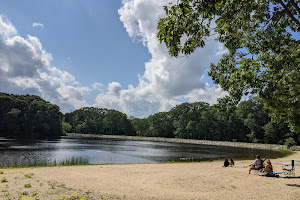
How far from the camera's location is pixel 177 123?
99.5 metres

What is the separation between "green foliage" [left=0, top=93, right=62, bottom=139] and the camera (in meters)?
86.5

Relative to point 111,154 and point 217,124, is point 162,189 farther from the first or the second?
point 217,124

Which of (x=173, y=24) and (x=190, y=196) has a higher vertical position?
(x=173, y=24)

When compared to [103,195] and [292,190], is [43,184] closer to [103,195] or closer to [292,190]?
[103,195]

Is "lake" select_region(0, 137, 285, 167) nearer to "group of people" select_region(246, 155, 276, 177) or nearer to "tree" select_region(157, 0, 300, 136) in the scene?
"group of people" select_region(246, 155, 276, 177)

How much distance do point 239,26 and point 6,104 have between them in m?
104

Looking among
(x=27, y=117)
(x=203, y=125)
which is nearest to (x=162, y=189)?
(x=203, y=125)

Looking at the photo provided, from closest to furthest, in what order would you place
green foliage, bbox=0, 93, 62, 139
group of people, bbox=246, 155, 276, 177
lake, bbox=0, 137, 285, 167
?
group of people, bbox=246, 155, 276, 177 → lake, bbox=0, 137, 285, 167 → green foliage, bbox=0, 93, 62, 139

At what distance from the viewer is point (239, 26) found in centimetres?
714

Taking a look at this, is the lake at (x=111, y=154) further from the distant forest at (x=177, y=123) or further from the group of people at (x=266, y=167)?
the distant forest at (x=177, y=123)

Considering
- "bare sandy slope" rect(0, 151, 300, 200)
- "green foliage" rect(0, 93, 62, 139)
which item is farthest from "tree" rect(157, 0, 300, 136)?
"green foliage" rect(0, 93, 62, 139)

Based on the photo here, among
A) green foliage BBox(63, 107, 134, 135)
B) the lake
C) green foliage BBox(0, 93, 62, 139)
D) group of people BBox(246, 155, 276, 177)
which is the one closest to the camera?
group of people BBox(246, 155, 276, 177)

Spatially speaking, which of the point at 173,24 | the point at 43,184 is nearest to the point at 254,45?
the point at 173,24

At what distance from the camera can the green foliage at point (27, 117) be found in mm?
86500
